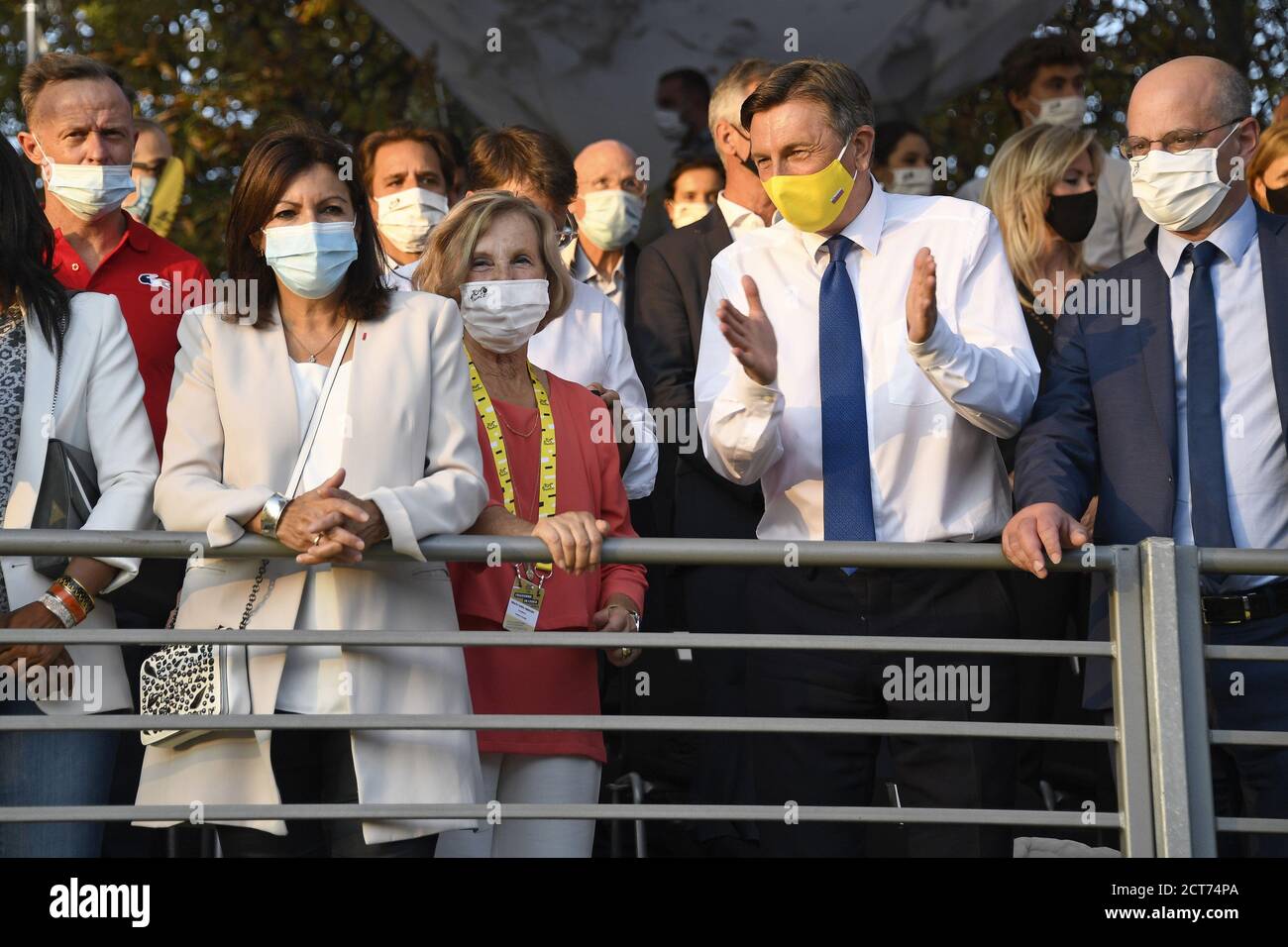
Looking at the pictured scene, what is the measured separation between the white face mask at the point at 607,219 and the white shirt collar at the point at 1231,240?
2711 mm

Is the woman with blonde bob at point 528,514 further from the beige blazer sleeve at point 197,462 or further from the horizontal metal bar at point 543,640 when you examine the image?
the beige blazer sleeve at point 197,462

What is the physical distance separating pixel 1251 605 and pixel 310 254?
2.54 m

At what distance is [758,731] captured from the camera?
4.41 m

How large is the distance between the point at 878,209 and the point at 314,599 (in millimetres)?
1900

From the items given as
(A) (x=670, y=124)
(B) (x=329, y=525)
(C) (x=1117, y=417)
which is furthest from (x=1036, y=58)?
(B) (x=329, y=525)

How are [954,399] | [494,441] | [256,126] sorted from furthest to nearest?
[256,126], [494,441], [954,399]

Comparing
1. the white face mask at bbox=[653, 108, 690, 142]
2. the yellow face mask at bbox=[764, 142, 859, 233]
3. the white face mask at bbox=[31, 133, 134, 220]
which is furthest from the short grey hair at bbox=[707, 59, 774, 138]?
the white face mask at bbox=[31, 133, 134, 220]

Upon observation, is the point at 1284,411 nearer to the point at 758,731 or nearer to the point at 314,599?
the point at 758,731

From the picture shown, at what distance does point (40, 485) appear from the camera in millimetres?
4781

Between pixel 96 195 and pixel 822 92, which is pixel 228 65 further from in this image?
pixel 822 92

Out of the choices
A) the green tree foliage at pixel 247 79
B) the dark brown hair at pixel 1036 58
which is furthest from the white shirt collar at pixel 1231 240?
the green tree foliage at pixel 247 79

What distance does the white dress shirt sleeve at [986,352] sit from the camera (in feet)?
15.3

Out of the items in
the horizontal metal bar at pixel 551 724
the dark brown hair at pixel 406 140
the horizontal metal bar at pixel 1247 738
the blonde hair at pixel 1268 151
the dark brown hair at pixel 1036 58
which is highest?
the dark brown hair at pixel 1036 58
